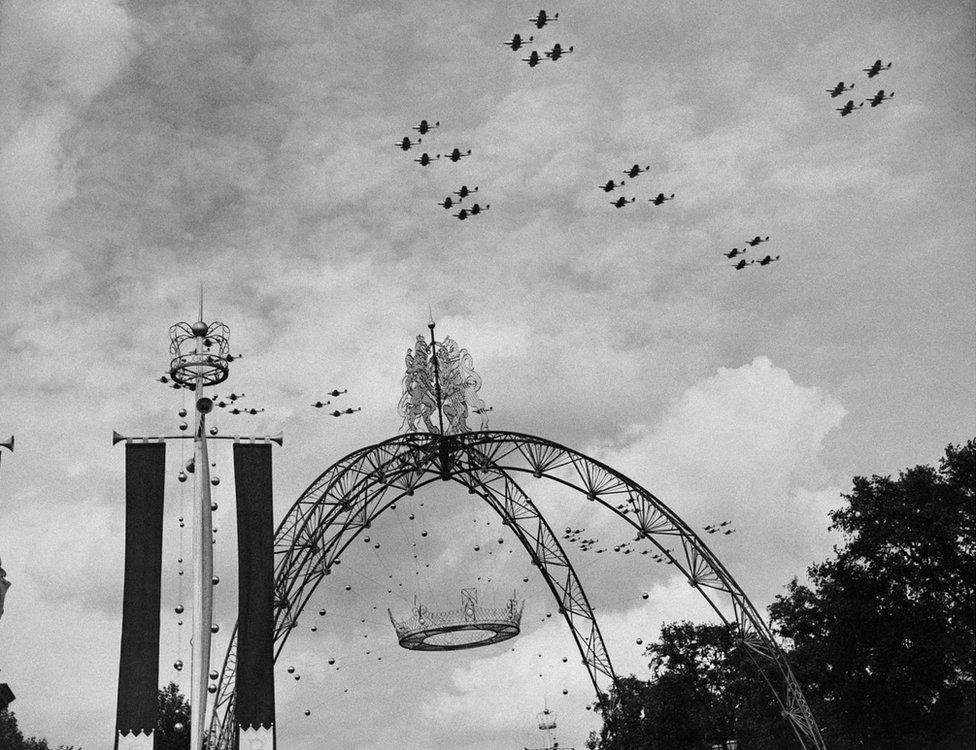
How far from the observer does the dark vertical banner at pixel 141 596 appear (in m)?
24.0

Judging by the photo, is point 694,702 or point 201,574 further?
point 694,702

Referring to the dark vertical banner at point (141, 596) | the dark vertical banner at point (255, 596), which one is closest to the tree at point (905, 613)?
the dark vertical banner at point (255, 596)

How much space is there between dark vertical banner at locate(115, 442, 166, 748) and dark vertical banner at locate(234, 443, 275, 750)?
1981 millimetres

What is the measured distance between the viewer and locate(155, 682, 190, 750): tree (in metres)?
61.3

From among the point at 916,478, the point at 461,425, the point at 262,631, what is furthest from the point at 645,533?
the point at 262,631

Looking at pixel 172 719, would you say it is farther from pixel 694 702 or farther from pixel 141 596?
pixel 141 596

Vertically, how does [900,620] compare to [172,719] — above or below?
below

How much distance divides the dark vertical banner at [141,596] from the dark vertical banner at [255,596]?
1981 millimetres

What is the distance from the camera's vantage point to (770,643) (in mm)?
38312

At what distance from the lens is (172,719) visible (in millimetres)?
63688

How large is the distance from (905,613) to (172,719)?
4279 centimetres

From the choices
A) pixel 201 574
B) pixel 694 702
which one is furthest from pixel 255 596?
pixel 694 702

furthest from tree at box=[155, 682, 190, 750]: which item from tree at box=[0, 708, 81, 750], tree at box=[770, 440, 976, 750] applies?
tree at box=[770, 440, 976, 750]

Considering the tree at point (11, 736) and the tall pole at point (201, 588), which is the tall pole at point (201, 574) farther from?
the tree at point (11, 736)
